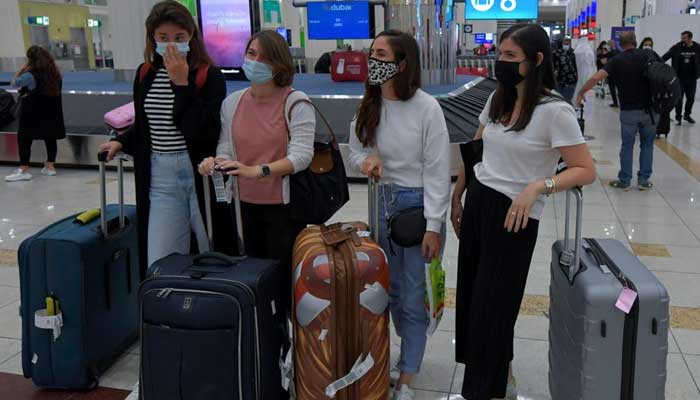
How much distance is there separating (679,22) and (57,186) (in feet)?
49.1

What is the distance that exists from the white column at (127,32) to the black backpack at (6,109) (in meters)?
2.92

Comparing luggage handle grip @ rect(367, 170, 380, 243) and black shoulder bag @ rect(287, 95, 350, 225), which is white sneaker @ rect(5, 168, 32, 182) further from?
luggage handle grip @ rect(367, 170, 380, 243)

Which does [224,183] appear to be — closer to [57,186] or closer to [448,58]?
[57,186]

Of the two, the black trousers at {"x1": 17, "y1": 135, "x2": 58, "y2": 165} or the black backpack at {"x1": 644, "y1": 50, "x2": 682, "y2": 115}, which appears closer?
the black backpack at {"x1": 644, "y1": 50, "x2": 682, "y2": 115}

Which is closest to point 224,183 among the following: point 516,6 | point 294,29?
point 516,6

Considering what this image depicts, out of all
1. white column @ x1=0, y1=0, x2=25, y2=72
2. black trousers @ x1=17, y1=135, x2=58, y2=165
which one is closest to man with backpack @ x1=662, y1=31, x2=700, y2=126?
black trousers @ x1=17, y1=135, x2=58, y2=165

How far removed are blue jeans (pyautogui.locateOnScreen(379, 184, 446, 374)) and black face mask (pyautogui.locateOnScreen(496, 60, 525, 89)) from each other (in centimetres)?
51

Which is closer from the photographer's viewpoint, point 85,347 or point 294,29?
point 85,347

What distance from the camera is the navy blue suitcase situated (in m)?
2.51

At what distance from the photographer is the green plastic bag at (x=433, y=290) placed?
7.57ft

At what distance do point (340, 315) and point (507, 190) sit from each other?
676mm

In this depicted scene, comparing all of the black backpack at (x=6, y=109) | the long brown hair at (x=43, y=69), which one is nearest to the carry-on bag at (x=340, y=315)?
the long brown hair at (x=43, y=69)

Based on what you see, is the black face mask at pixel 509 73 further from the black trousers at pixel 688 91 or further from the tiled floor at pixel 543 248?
the black trousers at pixel 688 91

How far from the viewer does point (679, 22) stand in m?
15.9
